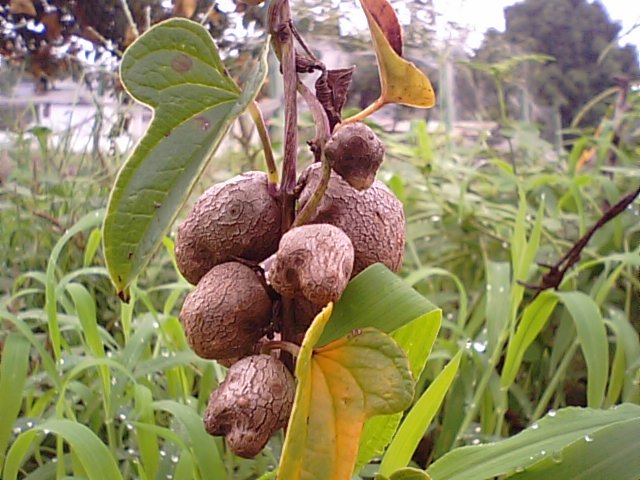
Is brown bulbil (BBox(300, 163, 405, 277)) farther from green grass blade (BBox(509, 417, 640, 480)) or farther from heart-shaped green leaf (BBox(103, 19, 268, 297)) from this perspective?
green grass blade (BBox(509, 417, 640, 480))

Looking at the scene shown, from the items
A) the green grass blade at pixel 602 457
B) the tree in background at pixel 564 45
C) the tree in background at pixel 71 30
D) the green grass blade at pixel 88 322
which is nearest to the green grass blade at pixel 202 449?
the green grass blade at pixel 88 322

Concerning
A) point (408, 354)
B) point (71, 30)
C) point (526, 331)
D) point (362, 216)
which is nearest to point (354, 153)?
point (362, 216)

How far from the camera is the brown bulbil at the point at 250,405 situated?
210 mm

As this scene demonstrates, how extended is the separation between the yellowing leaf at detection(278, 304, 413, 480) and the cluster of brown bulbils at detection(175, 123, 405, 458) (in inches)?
0.4

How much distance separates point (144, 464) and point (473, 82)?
5.37 feet

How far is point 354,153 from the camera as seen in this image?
0.21 metres

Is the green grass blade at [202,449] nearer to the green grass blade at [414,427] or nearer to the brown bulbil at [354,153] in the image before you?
the green grass blade at [414,427]

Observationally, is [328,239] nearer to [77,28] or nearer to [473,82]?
[77,28]

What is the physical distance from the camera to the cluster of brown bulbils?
21cm

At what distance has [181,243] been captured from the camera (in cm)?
25

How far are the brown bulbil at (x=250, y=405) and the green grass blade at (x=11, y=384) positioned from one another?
37 cm

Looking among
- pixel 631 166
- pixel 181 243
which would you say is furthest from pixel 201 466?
pixel 631 166

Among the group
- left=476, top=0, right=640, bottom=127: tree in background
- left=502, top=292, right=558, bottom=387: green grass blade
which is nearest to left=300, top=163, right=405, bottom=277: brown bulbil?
left=502, top=292, right=558, bottom=387: green grass blade

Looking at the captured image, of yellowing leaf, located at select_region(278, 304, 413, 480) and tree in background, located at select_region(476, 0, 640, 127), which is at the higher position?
yellowing leaf, located at select_region(278, 304, 413, 480)
